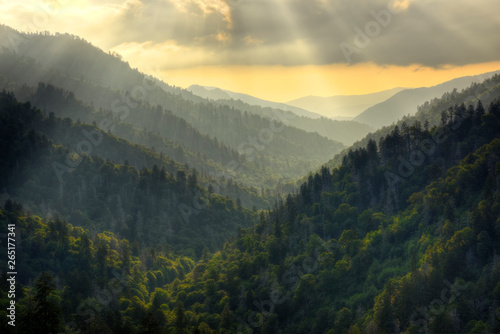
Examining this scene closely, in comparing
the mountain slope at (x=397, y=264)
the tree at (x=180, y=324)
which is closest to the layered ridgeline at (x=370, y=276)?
the mountain slope at (x=397, y=264)

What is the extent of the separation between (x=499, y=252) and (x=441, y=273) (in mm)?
15709

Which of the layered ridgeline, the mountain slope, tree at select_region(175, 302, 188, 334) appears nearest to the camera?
the layered ridgeline

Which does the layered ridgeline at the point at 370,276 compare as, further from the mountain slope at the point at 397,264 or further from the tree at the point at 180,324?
the tree at the point at 180,324

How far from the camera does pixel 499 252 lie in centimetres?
12694

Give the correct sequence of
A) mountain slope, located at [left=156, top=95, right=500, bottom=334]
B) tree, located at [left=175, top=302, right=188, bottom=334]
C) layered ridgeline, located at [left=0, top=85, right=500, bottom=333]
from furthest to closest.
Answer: tree, located at [left=175, top=302, right=188, bottom=334] < mountain slope, located at [left=156, top=95, right=500, bottom=334] < layered ridgeline, located at [left=0, top=85, right=500, bottom=333]

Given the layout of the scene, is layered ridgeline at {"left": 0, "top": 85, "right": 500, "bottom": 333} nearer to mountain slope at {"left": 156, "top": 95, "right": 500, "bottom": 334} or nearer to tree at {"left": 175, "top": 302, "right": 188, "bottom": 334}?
mountain slope at {"left": 156, "top": 95, "right": 500, "bottom": 334}

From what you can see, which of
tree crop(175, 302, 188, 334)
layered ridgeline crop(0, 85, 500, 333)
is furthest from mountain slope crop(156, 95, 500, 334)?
tree crop(175, 302, 188, 334)

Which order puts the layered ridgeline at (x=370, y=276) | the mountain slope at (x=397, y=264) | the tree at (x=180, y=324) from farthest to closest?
1. the tree at (x=180, y=324)
2. the mountain slope at (x=397, y=264)
3. the layered ridgeline at (x=370, y=276)

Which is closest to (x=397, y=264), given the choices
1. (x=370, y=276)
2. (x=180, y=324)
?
(x=370, y=276)

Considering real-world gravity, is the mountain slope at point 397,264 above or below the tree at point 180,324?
above

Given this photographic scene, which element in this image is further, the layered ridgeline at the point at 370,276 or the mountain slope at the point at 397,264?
the mountain slope at the point at 397,264

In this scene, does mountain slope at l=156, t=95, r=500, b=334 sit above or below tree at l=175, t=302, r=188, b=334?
above

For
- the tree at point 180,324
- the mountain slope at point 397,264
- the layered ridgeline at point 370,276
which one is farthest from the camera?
the tree at point 180,324

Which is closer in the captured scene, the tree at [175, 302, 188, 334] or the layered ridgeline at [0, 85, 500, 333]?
the layered ridgeline at [0, 85, 500, 333]
